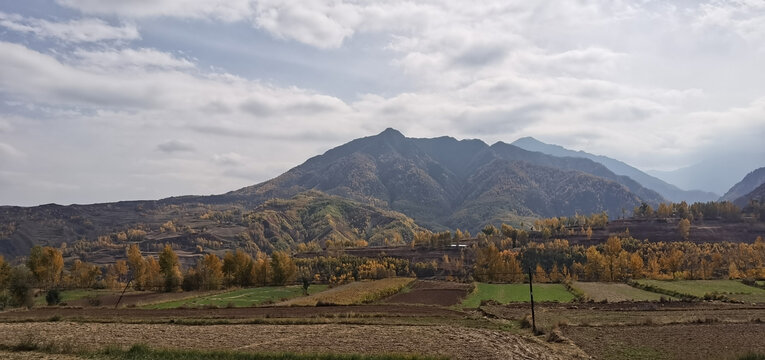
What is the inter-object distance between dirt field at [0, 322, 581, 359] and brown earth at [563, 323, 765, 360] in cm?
342

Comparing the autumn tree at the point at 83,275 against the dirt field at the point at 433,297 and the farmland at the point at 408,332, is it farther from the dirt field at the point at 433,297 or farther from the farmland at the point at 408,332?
the dirt field at the point at 433,297

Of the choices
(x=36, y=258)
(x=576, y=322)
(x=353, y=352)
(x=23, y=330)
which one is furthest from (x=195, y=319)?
(x=36, y=258)

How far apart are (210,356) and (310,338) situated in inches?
364

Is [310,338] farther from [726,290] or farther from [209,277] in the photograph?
[726,290]

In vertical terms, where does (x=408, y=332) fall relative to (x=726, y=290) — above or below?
above

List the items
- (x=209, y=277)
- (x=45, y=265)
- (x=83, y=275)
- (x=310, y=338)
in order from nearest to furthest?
(x=310, y=338) → (x=209, y=277) → (x=45, y=265) → (x=83, y=275)

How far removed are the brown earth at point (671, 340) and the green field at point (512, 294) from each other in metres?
25.3

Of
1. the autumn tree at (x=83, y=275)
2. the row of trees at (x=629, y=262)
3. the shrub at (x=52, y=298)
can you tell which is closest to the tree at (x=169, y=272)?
the shrub at (x=52, y=298)

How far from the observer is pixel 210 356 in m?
26.3

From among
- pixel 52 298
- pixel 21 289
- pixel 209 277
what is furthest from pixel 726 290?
pixel 21 289

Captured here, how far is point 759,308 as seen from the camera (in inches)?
2074

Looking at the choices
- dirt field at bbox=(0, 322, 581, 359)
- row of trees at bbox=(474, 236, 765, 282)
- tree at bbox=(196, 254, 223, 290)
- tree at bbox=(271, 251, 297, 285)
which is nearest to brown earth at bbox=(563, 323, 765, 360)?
dirt field at bbox=(0, 322, 581, 359)

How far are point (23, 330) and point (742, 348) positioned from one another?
172 feet

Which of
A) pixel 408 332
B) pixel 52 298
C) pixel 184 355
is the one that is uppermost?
pixel 184 355
